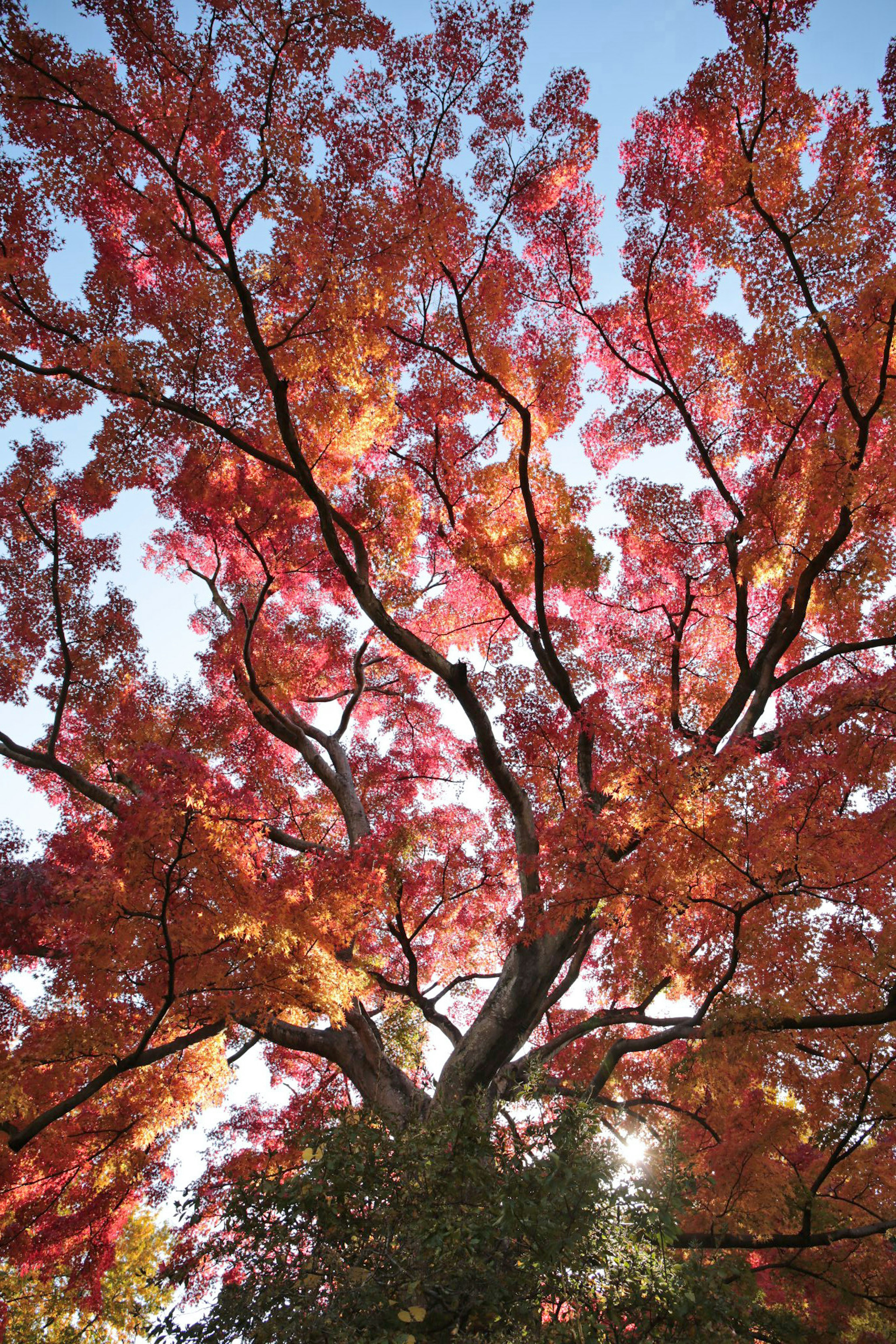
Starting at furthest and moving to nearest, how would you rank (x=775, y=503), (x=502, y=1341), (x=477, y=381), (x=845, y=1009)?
(x=477, y=381)
(x=775, y=503)
(x=845, y=1009)
(x=502, y=1341)

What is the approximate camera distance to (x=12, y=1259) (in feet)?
23.9

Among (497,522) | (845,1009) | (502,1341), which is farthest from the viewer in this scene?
(497,522)

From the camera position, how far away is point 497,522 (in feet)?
31.4

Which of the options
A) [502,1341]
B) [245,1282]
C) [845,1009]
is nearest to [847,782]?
[845,1009]

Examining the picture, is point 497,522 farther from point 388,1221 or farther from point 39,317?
point 388,1221

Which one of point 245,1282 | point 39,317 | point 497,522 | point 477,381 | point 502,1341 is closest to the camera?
point 502,1341

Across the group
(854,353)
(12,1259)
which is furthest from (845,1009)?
(12,1259)

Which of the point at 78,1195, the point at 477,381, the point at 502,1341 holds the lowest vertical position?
the point at 78,1195

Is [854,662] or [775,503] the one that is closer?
[775,503]

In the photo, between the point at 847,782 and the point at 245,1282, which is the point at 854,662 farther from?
the point at 245,1282

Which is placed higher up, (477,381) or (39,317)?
(477,381)

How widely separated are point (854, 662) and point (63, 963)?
10.4 m

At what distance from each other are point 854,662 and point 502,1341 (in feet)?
30.6

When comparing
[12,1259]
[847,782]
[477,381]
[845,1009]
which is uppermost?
[477,381]
